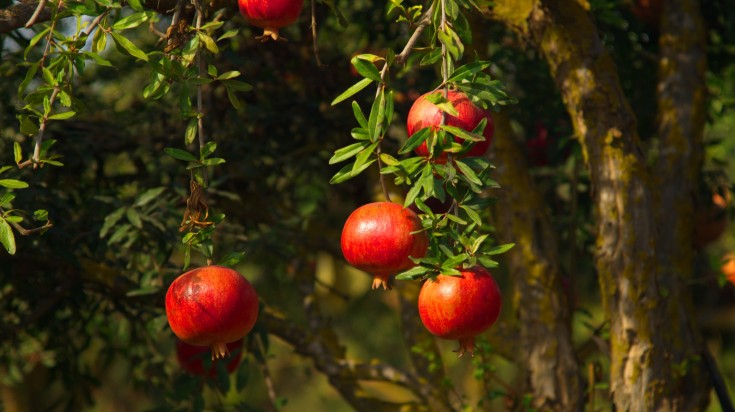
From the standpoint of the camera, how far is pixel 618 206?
2.69 metres

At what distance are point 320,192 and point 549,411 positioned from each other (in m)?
1.53

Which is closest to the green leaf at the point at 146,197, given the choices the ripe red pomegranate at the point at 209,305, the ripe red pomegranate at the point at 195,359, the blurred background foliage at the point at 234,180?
the blurred background foliage at the point at 234,180

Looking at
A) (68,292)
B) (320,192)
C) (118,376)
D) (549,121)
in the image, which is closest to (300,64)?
(320,192)

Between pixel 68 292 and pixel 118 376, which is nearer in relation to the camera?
pixel 68 292

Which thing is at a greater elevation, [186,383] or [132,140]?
[132,140]

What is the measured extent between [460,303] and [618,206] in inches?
47.0

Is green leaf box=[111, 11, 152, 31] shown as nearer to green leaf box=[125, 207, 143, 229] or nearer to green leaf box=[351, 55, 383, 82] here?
green leaf box=[351, 55, 383, 82]

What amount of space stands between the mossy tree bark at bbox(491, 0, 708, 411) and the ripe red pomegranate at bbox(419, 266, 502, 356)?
1.09 metres

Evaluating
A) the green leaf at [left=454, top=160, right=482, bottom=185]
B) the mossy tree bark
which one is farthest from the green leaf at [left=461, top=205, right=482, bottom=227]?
the mossy tree bark

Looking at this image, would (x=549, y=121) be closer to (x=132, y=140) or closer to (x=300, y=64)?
(x=300, y=64)

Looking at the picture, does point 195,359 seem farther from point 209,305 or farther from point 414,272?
point 414,272

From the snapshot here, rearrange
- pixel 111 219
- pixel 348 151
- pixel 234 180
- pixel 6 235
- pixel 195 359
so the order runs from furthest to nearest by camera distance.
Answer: pixel 234 180, pixel 195 359, pixel 111 219, pixel 6 235, pixel 348 151

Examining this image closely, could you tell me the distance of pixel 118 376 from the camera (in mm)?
9016

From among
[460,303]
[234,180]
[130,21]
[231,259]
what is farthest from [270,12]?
[234,180]
